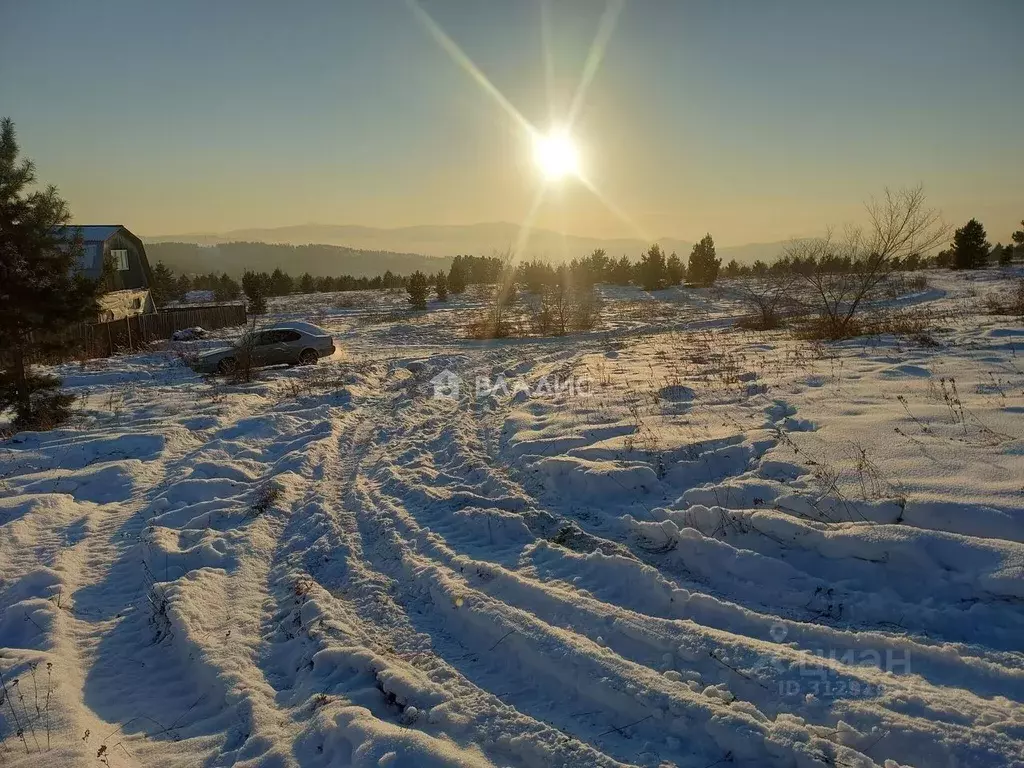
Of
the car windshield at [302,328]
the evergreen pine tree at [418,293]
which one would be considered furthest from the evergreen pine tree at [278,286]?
the car windshield at [302,328]

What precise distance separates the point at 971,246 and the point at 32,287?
5044 centimetres

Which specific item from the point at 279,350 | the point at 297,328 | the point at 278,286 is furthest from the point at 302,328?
the point at 278,286

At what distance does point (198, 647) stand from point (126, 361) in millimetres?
19151

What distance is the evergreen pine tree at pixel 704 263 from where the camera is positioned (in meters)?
43.8

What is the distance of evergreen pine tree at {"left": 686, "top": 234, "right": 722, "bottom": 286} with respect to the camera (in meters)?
43.8

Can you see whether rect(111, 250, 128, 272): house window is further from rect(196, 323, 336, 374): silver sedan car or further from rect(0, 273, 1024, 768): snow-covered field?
rect(0, 273, 1024, 768): snow-covered field

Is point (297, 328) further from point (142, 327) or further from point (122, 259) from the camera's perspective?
point (122, 259)

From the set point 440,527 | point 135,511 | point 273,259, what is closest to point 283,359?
point 135,511

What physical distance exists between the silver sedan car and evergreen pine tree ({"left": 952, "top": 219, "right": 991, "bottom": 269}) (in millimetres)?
43582

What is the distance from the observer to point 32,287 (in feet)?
32.4

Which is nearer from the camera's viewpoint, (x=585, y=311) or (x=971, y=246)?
(x=585, y=311)

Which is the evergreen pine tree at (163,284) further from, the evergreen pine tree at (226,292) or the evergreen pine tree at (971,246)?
the evergreen pine tree at (971,246)

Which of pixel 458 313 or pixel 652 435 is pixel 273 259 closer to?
pixel 458 313

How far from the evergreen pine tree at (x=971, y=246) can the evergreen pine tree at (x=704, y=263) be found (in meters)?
16.1
